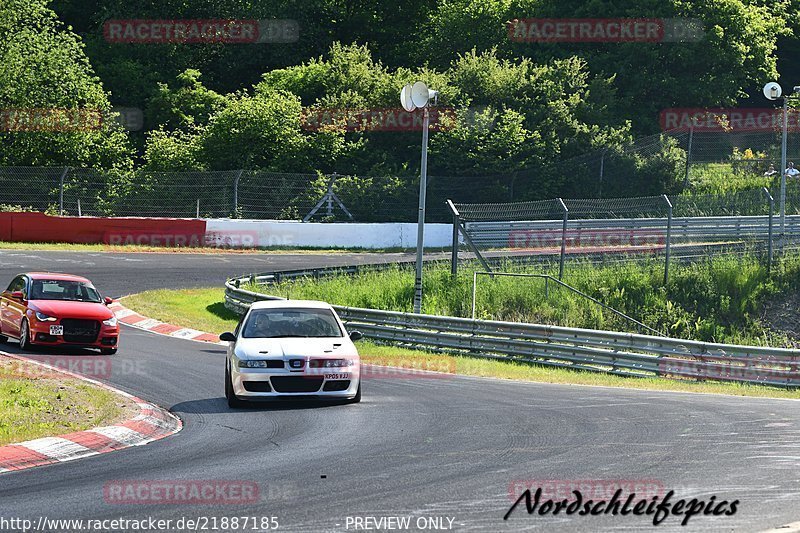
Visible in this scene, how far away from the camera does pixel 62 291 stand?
837 inches

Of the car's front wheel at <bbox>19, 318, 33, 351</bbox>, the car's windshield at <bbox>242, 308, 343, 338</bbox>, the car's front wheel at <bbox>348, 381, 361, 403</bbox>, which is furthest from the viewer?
the car's front wheel at <bbox>19, 318, 33, 351</bbox>

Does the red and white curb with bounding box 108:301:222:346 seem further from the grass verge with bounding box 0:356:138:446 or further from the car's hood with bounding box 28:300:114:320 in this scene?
the grass verge with bounding box 0:356:138:446

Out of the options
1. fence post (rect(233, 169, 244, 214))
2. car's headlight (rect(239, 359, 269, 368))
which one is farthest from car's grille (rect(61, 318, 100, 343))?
fence post (rect(233, 169, 244, 214))

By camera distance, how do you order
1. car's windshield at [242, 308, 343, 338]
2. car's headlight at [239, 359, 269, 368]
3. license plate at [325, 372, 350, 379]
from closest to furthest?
car's headlight at [239, 359, 269, 368] → license plate at [325, 372, 350, 379] → car's windshield at [242, 308, 343, 338]

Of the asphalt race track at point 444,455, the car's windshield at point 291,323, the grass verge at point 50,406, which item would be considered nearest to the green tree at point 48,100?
the asphalt race track at point 444,455

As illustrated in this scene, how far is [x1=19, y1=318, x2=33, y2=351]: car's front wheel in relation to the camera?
66.2 feet

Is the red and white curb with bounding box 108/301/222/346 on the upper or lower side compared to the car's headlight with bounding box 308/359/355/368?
lower

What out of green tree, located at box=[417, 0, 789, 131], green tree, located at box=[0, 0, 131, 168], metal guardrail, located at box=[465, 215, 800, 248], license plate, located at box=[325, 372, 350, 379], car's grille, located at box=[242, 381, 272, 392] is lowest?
car's grille, located at box=[242, 381, 272, 392]

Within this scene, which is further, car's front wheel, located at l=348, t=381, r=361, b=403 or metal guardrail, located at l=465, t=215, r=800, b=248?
metal guardrail, located at l=465, t=215, r=800, b=248

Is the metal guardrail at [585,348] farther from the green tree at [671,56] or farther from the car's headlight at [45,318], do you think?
the green tree at [671,56]

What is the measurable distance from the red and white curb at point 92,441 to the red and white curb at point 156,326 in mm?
10955

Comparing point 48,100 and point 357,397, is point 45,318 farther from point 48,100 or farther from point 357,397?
point 48,100

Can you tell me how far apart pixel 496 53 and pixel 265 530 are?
56.4 metres

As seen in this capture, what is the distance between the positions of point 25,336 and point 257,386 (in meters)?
7.77
